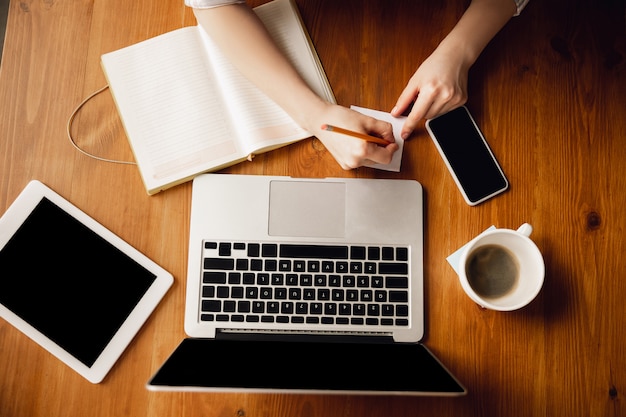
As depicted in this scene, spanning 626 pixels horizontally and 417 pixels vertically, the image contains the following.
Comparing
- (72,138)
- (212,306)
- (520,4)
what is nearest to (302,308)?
(212,306)

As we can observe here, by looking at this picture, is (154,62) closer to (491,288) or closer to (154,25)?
(154,25)

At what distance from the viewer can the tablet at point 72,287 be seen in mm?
704

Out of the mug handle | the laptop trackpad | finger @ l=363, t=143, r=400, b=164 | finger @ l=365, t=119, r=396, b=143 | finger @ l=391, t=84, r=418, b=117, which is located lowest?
the mug handle

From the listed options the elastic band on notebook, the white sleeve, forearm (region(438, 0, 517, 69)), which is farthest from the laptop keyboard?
the white sleeve

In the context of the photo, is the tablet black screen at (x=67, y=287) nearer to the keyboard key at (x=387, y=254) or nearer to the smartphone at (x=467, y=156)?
the keyboard key at (x=387, y=254)

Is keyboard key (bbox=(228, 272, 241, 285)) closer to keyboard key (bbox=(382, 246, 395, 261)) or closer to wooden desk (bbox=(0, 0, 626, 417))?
wooden desk (bbox=(0, 0, 626, 417))

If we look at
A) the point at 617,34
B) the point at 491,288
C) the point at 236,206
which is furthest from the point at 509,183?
the point at 236,206

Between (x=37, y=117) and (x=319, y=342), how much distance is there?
600 mm

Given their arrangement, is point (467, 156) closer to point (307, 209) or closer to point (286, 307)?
point (307, 209)

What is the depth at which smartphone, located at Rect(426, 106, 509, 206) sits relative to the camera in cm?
77

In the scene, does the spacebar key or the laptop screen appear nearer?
the laptop screen

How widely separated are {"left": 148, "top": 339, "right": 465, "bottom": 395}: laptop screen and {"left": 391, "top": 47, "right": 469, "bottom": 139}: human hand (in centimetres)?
36

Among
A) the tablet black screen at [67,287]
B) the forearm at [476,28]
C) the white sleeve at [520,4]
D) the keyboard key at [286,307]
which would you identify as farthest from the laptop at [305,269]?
the white sleeve at [520,4]

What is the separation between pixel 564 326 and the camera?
0.74m
